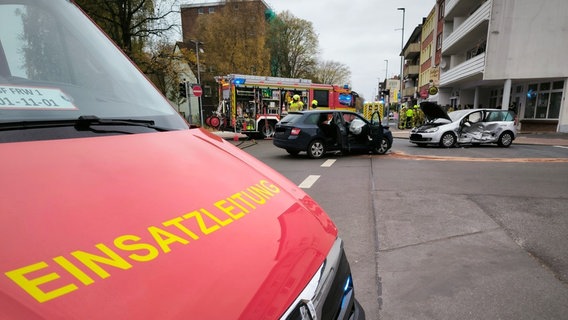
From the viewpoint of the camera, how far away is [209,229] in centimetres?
101

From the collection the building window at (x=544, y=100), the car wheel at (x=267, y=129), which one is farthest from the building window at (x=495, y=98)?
the car wheel at (x=267, y=129)

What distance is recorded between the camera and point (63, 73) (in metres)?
1.59

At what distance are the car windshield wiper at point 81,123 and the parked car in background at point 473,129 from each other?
1356 cm

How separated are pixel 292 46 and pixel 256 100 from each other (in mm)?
30368

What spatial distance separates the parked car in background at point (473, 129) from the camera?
43.7 ft

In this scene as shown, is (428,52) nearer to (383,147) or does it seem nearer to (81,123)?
(383,147)

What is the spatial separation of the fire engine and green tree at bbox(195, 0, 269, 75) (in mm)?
16612

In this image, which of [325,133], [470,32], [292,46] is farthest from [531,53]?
[292,46]

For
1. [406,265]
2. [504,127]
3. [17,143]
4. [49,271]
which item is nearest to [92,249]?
[49,271]

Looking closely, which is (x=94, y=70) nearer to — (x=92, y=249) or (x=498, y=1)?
(x=92, y=249)

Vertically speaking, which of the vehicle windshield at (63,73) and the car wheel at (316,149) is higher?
the vehicle windshield at (63,73)

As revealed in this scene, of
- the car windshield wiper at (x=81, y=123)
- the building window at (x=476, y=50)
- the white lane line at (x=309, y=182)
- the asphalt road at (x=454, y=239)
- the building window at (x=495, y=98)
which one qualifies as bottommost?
the white lane line at (x=309, y=182)

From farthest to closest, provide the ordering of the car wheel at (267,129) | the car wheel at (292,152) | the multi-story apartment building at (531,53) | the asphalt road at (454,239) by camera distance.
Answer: the multi-story apartment building at (531,53) → the car wheel at (267,129) → the car wheel at (292,152) → the asphalt road at (454,239)

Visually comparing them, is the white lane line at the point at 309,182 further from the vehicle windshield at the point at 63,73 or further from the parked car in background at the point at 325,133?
the vehicle windshield at the point at 63,73
